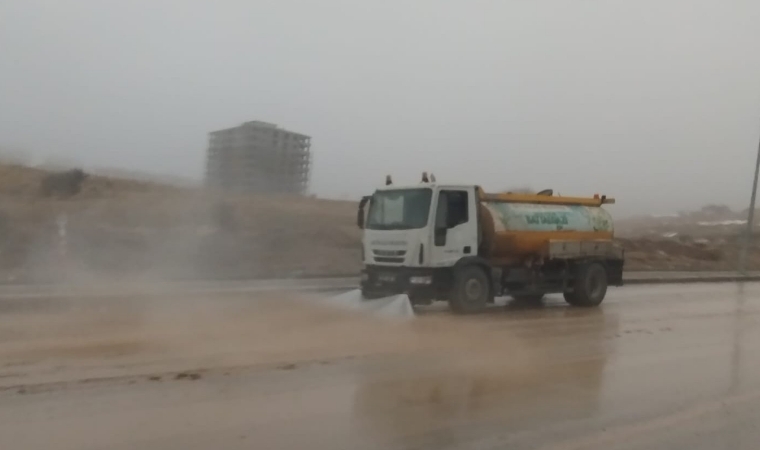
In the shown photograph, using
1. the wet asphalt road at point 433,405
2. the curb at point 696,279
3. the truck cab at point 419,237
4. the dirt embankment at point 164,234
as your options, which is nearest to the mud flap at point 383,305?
the truck cab at point 419,237

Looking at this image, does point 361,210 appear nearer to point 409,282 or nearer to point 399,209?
point 399,209

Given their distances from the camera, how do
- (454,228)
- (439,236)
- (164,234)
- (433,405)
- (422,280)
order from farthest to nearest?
(164,234)
(454,228)
(439,236)
(422,280)
(433,405)

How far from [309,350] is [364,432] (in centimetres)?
401

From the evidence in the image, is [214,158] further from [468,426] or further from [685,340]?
[468,426]

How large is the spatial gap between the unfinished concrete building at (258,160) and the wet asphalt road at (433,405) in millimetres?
26341

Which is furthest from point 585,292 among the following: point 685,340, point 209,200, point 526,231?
point 209,200

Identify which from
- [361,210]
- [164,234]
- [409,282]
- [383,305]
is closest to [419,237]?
[409,282]

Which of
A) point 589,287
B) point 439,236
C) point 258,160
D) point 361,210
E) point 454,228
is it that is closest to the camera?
point 439,236

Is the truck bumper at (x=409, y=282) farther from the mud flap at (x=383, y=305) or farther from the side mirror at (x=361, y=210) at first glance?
the side mirror at (x=361, y=210)

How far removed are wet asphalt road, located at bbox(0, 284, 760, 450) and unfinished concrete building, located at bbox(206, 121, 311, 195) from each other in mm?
26341

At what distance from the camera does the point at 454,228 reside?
628 inches

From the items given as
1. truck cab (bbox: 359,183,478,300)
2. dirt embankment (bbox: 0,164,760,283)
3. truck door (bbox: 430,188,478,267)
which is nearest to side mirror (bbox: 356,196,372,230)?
truck cab (bbox: 359,183,478,300)

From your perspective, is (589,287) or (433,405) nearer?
(433,405)

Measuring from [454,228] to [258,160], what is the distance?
78.5 ft
